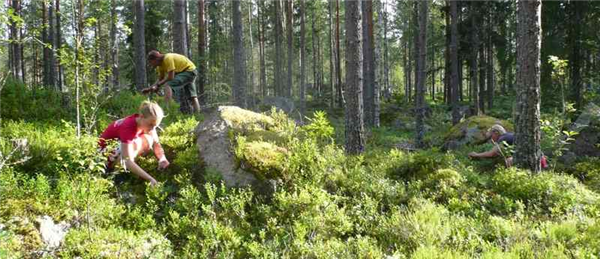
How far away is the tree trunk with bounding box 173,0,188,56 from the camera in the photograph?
978 centimetres

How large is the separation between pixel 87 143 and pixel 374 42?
61.7 feet

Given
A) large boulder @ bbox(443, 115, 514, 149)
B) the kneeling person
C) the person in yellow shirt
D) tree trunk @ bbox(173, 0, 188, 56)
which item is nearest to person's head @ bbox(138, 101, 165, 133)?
the person in yellow shirt

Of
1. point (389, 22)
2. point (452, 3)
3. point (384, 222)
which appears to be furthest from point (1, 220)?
point (389, 22)

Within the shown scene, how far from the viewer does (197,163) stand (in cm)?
528

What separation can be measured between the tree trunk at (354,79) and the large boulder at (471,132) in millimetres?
5166

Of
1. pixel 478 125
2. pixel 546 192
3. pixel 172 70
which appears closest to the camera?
pixel 546 192

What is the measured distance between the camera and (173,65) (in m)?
7.36

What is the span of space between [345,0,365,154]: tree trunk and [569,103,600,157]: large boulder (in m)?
5.45

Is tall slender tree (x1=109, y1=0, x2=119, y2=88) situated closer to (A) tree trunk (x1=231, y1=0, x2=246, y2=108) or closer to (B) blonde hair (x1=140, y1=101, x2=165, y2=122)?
(B) blonde hair (x1=140, y1=101, x2=165, y2=122)

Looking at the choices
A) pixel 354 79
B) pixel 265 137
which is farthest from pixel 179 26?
pixel 265 137

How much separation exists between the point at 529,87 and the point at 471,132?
5.76m

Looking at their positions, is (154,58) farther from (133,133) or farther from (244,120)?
(133,133)

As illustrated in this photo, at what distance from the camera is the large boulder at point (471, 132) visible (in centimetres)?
1110

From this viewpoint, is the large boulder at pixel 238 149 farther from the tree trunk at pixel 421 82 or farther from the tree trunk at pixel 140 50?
the tree trunk at pixel 421 82
